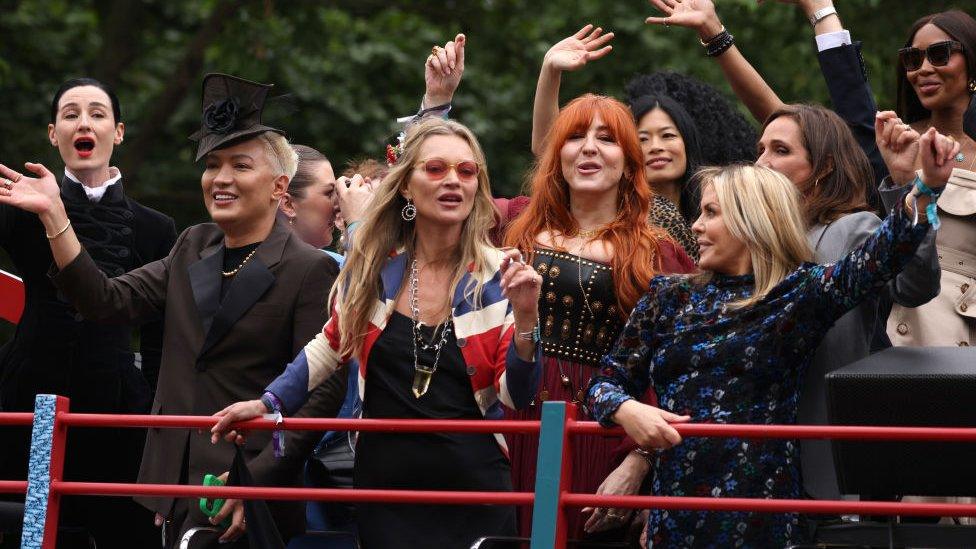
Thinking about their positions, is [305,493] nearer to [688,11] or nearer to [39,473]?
[39,473]

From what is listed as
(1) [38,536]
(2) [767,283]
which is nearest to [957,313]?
(2) [767,283]

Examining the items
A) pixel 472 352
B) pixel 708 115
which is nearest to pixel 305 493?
pixel 472 352

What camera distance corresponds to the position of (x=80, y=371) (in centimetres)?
683

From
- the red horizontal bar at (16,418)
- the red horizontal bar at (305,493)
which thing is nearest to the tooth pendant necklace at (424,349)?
the red horizontal bar at (305,493)

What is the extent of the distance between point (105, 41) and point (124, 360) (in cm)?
957

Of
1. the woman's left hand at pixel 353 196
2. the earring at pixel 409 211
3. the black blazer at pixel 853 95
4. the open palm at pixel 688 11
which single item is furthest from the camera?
the woman's left hand at pixel 353 196

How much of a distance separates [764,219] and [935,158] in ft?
2.41

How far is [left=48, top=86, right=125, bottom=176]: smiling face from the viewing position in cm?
717

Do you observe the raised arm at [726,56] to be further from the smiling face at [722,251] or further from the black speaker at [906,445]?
the black speaker at [906,445]

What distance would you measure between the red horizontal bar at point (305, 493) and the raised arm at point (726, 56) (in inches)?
101

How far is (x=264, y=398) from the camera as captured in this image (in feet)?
17.5

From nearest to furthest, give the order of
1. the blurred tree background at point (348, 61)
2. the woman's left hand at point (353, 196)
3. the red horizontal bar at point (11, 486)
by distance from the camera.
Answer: the red horizontal bar at point (11, 486) < the woman's left hand at point (353, 196) < the blurred tree background at point (348, 61)

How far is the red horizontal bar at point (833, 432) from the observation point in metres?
4.60

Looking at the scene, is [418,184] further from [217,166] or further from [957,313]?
[957,313]
